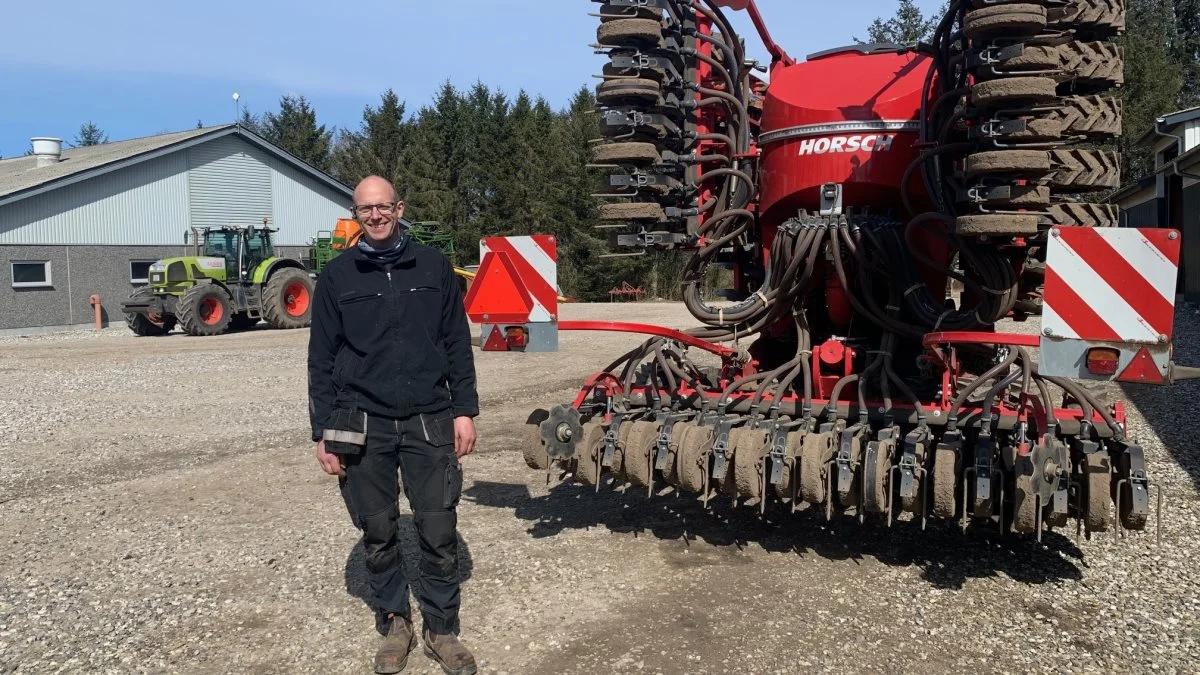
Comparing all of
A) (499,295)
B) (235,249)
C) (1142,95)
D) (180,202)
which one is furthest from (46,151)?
(1142,95)

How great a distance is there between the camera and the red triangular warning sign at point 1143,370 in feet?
11.3

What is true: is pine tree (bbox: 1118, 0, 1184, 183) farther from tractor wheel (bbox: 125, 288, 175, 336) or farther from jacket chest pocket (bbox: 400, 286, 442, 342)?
jacket chest pocket (bbox: 400, 286, 442, 342)

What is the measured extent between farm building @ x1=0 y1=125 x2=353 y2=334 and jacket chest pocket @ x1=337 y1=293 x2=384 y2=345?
2161 cm

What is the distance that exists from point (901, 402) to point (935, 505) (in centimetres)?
62

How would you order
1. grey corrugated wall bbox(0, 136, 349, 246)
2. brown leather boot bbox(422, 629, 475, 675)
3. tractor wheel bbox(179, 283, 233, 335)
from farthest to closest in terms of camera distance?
grey corrugated wall bbox(0, 136, 349, 246) < tractor wheel bbox(179, 283, 233, 335) < brown leather boot bbox(422, 629, 475, 675)

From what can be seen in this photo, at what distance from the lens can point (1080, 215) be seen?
167 inches

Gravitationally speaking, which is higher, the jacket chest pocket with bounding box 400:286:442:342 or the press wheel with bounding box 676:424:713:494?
the jacket chest pocket with bounding box 400:286:442:342

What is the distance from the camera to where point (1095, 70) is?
421cm

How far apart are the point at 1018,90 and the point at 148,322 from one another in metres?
19.5

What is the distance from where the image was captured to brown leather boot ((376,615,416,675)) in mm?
3469

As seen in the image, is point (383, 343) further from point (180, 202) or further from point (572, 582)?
point (180, 202)

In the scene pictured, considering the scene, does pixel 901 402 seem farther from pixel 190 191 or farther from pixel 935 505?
pixel 190 191

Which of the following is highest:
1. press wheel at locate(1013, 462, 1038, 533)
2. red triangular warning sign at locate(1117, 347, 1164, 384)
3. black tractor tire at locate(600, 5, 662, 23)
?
black tractor tire at locate(600, 5, 662, 23)

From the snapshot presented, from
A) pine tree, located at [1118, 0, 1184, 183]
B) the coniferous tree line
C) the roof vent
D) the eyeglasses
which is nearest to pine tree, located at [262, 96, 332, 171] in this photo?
the coniferous tree line
